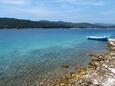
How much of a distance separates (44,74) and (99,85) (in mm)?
9734

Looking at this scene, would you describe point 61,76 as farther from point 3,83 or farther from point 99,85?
point 99,85

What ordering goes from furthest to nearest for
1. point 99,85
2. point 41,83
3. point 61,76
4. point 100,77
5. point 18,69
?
point 18,69, point 61,76, point 41,83, point 100,77, point 99,85

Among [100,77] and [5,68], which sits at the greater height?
[100,77]

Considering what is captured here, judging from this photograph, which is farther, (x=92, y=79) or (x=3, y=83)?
(x=3, y=83)

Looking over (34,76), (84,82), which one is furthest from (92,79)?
(34,76)

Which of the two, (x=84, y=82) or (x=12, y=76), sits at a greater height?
(x=84, y=82)

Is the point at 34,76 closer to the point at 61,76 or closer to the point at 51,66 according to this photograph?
the point at 61,76

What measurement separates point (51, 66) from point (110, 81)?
1343cm

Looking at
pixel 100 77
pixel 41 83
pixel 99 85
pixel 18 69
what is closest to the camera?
pixel 99 85

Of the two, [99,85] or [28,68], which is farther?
[28,68]

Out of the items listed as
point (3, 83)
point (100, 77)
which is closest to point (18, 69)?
point (3, 83)

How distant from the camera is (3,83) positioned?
908 inches

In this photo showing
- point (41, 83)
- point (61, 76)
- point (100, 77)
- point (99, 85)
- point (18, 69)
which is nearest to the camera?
point (99, 85)

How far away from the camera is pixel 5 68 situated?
30375 millimetres
